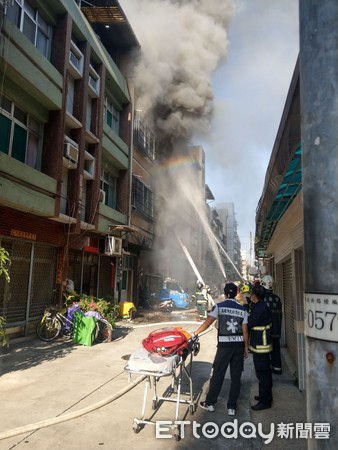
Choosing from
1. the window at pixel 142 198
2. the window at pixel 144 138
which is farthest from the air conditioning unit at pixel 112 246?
the window at pixel 144 138

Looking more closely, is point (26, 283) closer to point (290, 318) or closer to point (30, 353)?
point (30, 353)

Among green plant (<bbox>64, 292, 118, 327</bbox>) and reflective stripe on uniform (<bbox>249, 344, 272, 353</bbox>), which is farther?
green plant (<bbox>64, 292, 118, 327</bbox>)

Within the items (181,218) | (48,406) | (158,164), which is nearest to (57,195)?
(48,406)

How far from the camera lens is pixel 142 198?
Result: 1820 cm

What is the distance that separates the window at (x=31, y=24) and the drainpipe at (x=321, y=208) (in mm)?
9369

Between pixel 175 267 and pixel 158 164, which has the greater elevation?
pixel 158 164

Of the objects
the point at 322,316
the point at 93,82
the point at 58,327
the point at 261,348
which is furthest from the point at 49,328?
the point at 93,82

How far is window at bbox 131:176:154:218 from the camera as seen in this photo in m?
17.1

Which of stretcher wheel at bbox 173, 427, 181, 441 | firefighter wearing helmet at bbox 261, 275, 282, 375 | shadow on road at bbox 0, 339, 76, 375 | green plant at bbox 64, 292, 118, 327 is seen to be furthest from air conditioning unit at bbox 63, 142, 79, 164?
stretcher wheel at bbox 173, 427, 181, 441

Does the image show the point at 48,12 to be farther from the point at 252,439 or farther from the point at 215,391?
the point at 252,439

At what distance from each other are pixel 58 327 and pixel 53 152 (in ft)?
15.8

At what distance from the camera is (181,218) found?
25.1 m

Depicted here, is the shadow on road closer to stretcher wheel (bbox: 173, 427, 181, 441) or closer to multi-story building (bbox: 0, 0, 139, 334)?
multi-story building (bbox: 0, 0, 139, 334)

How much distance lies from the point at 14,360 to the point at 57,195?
4.56m
